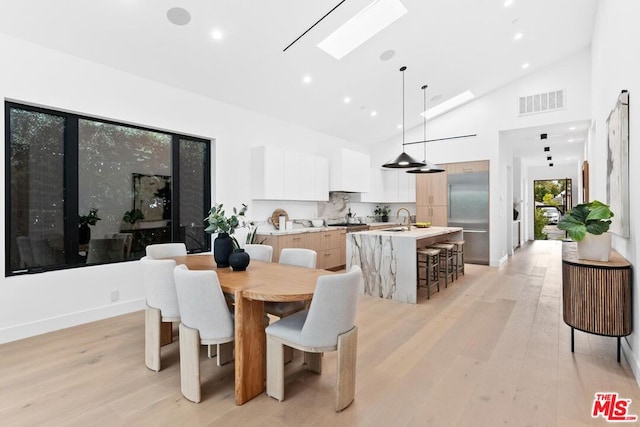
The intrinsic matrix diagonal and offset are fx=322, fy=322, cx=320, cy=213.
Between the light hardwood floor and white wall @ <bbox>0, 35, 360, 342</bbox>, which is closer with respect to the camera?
the light hardwood floor

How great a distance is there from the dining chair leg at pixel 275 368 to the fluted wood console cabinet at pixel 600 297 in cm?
253

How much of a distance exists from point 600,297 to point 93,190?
17.1 feet

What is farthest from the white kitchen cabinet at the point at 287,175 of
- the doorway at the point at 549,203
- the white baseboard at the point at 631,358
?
the doorway at the point at 549,203

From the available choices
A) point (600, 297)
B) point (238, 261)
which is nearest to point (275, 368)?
point (238, 261)

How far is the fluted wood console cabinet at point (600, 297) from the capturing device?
257 centimetres

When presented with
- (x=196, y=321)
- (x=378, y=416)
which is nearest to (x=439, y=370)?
(x=378, y=416)

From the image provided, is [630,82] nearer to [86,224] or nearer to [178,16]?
[178,16]

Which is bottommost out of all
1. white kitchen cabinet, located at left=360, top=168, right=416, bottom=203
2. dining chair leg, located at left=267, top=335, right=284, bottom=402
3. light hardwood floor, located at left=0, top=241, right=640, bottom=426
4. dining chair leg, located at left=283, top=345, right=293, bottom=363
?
light hardwood floor, located at left=0, top=241, right=640, bottom=426

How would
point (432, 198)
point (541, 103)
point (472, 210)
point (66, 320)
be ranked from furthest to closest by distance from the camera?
point (432, 198) → point (472, 210) → point (541, 103) → point (66, 320)

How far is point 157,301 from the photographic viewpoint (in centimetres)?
256

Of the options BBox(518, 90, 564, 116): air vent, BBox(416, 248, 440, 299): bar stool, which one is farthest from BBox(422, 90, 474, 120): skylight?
BBox(416, 248, 440, 299): bar stool

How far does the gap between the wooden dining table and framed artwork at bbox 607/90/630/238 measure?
277 centimetres

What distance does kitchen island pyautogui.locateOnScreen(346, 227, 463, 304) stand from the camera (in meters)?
4.45

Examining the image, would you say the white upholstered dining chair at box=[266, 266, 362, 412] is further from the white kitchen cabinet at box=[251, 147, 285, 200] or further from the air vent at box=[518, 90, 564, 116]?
the air vent at box=[518, 90, 564, 116]
